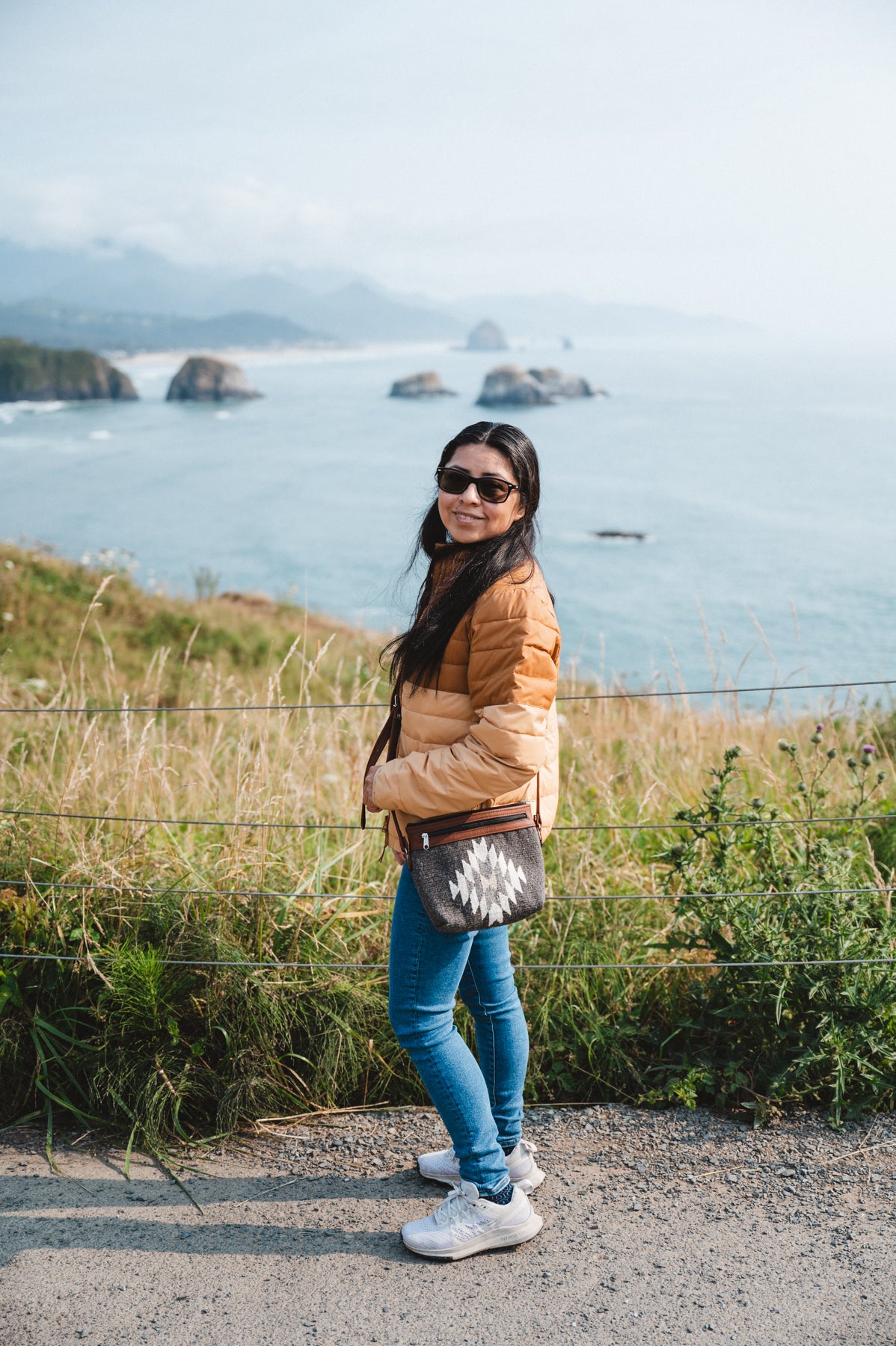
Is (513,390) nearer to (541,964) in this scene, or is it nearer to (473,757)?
(541,964)

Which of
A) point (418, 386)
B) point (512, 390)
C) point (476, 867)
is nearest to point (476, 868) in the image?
point (476, 867)

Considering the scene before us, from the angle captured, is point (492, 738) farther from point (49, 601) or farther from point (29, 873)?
point (49, 601)

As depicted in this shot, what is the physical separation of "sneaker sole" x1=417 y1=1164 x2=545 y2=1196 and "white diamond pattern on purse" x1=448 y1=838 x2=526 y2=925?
0.86 metres

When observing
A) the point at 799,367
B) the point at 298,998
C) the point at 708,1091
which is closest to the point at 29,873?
the point at 298,998

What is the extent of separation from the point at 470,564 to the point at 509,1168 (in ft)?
4.99

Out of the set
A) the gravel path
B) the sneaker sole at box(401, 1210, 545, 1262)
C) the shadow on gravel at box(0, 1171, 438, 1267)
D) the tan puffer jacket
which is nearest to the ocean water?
the gravel path

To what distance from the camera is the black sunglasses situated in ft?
7.06

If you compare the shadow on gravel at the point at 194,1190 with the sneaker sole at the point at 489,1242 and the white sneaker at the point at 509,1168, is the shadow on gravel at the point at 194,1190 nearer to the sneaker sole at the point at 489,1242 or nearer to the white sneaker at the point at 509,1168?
the white sneaker at the point at 509,1168

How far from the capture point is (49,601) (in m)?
13.8

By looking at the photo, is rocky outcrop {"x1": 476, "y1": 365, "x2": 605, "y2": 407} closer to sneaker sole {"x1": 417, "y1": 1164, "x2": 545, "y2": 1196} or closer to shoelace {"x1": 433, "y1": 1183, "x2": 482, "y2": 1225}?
sneaker sole {"x1": 417, "y1": 1164, "x2": 545, "y2": 1196}

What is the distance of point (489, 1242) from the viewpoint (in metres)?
2.31

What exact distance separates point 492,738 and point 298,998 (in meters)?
1.42

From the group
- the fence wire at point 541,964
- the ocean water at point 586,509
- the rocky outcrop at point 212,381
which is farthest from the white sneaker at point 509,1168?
the rocky outcrop at point 212,381

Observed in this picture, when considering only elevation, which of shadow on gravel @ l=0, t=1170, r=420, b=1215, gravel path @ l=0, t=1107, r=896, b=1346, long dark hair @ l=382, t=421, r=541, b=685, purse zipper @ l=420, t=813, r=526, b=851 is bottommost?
shadow on gravel @ l=0, t=1170, r=420, b=1215
